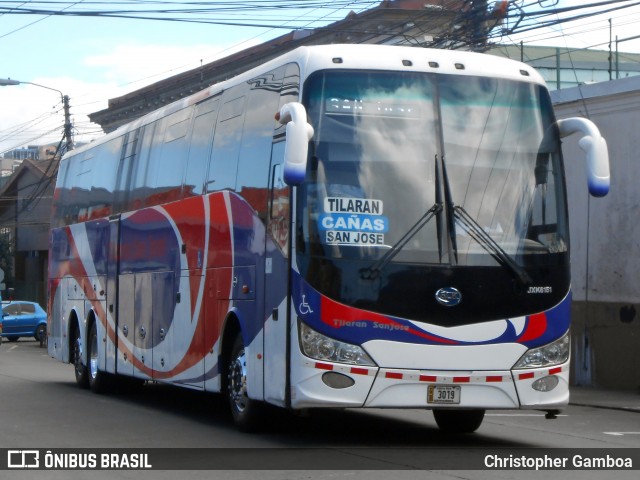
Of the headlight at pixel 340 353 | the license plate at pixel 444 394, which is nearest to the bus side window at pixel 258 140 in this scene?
the headlight at pixel 340 353

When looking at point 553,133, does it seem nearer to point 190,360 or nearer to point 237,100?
point 237,100

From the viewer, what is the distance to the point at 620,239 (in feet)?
65.2

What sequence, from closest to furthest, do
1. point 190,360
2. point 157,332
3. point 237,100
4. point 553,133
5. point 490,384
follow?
point 490,384 < point 553,133 < point 237,100 < point 190,360 < point 157,332

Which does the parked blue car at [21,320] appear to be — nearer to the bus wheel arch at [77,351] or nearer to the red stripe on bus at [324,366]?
the bus wheel arch at [77,351]

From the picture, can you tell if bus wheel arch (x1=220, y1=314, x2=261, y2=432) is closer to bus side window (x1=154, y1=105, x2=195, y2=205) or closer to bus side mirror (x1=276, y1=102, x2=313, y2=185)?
bus side window (x1=154, y1=105, x2=195, y2=205)

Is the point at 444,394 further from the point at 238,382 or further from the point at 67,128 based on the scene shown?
the point at 67,128

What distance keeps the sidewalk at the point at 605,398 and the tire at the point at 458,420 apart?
463 centimetres

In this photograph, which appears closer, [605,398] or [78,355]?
[605,398]

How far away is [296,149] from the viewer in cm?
1016

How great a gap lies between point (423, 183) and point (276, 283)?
1.70 m

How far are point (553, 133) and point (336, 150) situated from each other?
217 centimetres

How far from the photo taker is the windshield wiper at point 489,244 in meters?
10.7

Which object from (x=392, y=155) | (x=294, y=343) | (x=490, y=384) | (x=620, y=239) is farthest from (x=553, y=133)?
(x=620, y=239)

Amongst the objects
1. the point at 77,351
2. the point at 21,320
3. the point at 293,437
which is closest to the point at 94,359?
the point at 77,351
